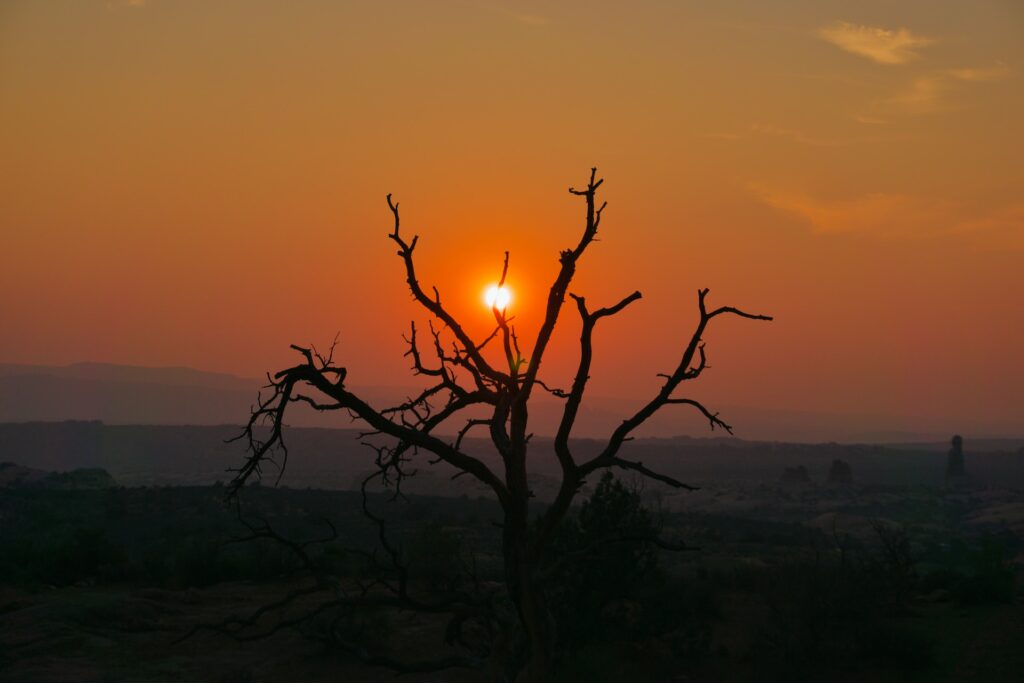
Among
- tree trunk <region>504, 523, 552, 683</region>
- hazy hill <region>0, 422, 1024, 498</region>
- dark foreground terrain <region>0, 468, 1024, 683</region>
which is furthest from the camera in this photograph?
hazy hill <region>0, 422, 1024, 498</region>

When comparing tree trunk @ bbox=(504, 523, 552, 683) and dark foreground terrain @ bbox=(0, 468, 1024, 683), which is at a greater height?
tree trunk @ bbox=(504, 523, 552, 683)

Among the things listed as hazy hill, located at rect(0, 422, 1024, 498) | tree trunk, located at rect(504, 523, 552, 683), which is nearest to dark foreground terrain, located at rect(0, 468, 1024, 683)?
tree trunk, located at rect(504, 523, 552, 683)

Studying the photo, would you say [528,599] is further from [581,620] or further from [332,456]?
[332,456]

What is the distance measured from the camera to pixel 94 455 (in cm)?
16512

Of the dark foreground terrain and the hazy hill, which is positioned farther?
the hazy hill

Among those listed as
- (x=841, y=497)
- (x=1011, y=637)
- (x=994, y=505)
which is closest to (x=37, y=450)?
(x=841, y=497)

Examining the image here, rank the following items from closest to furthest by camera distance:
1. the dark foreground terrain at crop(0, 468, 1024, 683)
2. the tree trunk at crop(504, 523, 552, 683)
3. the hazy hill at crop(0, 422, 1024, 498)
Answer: the tree trunk at crop(504, 523, 552, 683)
the dark foreground terrain at crop(0, 468, 1024, 683)
the hazy hill at crop(0, 422, 1024, 498)

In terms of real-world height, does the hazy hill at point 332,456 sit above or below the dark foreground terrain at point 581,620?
above

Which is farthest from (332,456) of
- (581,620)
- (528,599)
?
(528,599)

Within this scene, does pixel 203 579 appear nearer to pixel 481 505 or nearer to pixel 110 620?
pixel 110 620

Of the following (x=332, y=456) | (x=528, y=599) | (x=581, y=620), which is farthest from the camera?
(x=332, y=456)

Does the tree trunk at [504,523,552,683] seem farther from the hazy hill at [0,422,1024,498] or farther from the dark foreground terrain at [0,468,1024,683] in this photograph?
the hazy hill at [0,422,1024,498]

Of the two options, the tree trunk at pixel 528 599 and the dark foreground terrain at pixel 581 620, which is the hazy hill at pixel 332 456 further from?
the tree trunk at pixel 528 599

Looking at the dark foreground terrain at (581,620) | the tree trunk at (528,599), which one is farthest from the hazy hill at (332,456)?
the tree trunk at (528,599)
